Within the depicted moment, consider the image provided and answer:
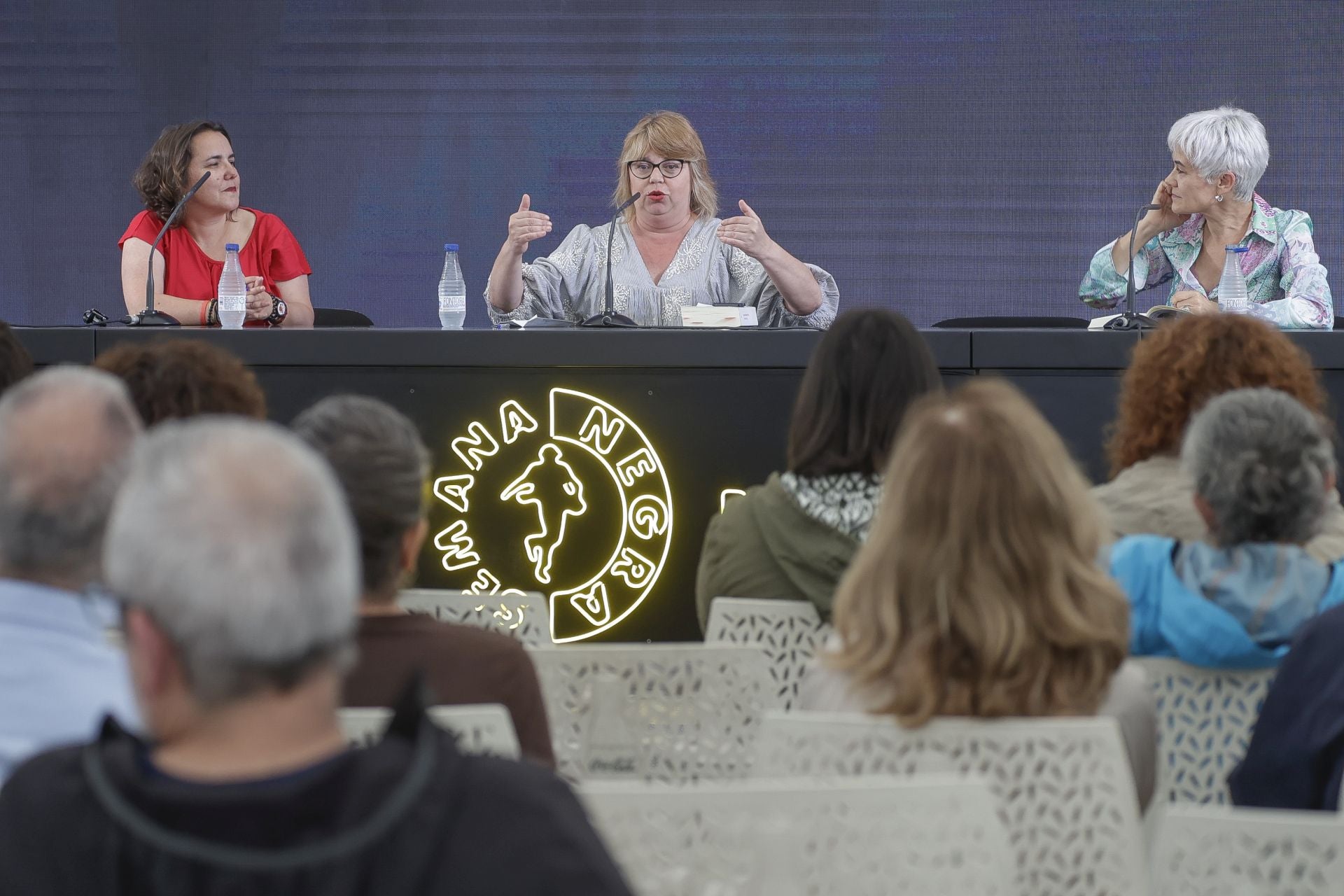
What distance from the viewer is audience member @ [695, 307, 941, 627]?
1.85 m

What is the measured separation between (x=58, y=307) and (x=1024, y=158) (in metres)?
3.50

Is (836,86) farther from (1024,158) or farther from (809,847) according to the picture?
(809,847)

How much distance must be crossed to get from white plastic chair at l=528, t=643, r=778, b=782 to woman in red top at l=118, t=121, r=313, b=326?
207 centimetres

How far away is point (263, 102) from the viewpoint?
5.22m

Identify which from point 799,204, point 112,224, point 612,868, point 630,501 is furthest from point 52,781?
point 112,224

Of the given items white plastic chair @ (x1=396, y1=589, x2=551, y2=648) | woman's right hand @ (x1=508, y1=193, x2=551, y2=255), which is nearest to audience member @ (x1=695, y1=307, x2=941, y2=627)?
white plastic chair @ (x1=396, y1=589, x2=551, y2=648)

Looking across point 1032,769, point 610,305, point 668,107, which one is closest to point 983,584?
point 1032,769

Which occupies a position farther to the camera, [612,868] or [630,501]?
[630,501]

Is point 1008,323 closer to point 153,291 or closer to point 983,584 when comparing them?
point 153,291

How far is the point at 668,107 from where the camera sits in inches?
202

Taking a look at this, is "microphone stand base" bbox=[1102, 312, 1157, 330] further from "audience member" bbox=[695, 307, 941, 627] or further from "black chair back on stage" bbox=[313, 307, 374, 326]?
"black chair back on stage" bbox=[313, 307, 374, 326]

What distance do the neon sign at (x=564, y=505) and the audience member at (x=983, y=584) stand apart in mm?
1739

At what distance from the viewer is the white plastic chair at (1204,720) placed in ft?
4.95

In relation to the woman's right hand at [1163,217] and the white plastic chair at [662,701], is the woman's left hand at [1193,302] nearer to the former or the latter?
the woman's right hand at [1163,217]
